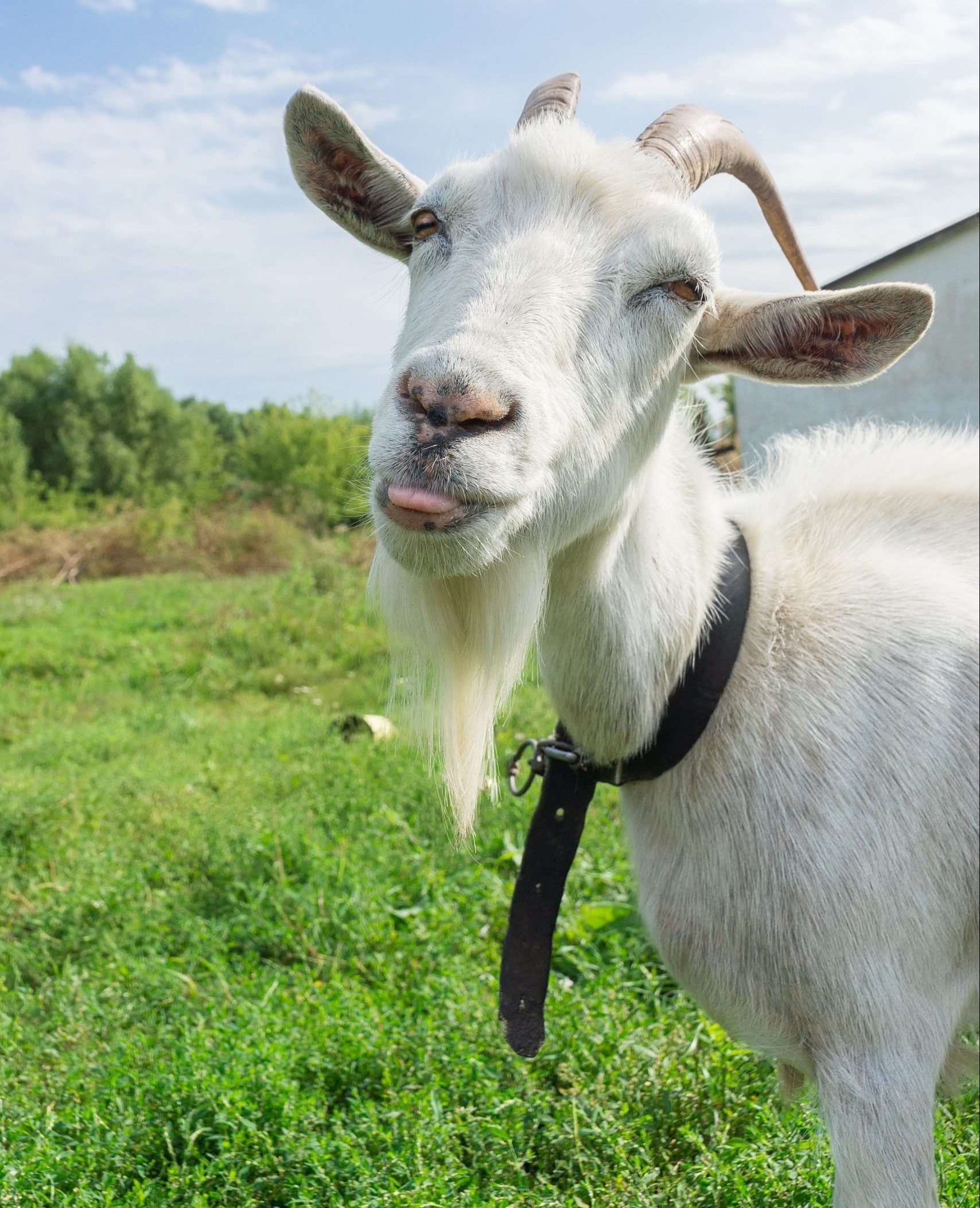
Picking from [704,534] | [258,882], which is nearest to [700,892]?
[704,534]

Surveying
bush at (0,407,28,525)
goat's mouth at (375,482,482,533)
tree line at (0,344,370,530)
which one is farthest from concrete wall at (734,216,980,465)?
bush at (0,407,28,525)

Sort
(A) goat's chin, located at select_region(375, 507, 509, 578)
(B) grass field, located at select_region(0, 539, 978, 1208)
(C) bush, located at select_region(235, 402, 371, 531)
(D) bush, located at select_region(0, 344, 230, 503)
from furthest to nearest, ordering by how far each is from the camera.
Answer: (D) bush, located at select_region(0, 344, 230, 503) < (C) bush, located at select_region(235, 402, 371, 531) < (B) grass field, located at select_region(0, 539, 978, 1208) < (A) goat's chin, located at select_region(375, 507, 509, 578)

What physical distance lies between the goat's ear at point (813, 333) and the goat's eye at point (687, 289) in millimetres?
72

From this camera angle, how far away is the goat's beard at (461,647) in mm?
1907

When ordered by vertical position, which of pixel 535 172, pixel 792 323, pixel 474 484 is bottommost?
pixel 474 484

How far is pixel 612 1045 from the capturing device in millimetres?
2953

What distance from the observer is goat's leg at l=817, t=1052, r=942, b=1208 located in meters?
1.86

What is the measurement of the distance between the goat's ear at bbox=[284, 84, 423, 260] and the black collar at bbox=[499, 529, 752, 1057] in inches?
42.2

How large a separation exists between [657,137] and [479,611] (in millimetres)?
1075

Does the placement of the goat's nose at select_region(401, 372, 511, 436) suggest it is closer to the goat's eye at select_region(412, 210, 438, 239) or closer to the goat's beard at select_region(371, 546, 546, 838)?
the goat's beard at select_region(371, 546, 546, 838)

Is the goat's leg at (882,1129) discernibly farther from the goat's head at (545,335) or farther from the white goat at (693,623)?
the goat's head at (545,335)

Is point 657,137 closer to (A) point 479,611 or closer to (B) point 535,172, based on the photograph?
(B) point 535,172

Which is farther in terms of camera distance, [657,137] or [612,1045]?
[612,1045]

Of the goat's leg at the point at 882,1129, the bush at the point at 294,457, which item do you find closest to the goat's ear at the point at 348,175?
the goat's leg at the point at 882,1129
